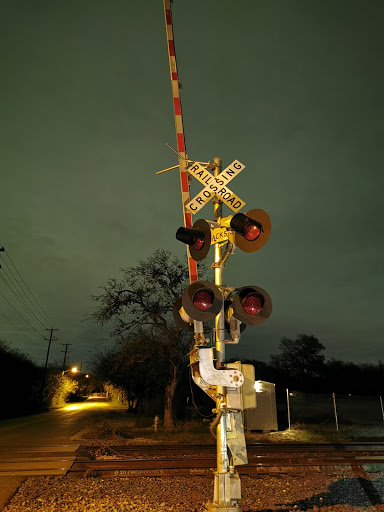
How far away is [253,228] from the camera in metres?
4.09

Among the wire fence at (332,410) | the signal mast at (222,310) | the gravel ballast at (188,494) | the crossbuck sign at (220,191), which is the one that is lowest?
the gravel ballast at (188,494)

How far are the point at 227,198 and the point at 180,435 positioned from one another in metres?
14.9

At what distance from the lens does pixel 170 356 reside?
19.4 meters

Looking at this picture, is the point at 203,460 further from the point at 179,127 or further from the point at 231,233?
the point at 179,127

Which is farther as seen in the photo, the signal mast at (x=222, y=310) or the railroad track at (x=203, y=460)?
the railroad track at (x=203, y=460)

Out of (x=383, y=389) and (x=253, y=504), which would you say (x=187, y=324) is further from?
(x=383, y=389)

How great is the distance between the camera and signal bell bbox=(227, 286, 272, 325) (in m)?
3.89

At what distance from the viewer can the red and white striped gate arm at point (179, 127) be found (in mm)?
4770

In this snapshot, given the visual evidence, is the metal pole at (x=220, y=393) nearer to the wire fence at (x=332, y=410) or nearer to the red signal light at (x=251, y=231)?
the red signal light at (x=251, y=231)

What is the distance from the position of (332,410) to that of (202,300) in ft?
104

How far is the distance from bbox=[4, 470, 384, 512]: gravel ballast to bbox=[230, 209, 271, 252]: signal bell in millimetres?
4800

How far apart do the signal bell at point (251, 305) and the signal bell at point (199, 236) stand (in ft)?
2.45

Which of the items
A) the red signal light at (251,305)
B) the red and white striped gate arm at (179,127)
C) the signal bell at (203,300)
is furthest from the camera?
the red and white striped gate arm at (179,127)

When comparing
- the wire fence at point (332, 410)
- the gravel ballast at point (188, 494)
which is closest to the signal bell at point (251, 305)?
the gravel ballast at point (188, 494)
